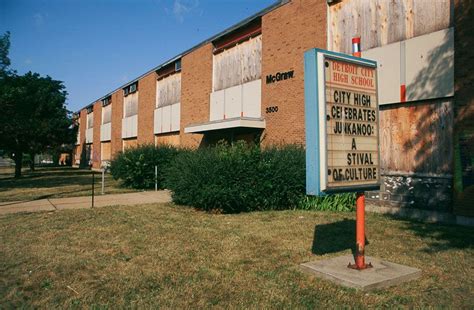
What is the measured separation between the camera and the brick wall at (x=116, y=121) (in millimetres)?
35750

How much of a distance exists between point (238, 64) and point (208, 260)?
14458 mm

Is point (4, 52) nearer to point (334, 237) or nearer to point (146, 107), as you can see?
point (146, 107)

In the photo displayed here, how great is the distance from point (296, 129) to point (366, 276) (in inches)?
414

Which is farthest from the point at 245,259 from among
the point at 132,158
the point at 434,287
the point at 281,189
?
the point at 132,158

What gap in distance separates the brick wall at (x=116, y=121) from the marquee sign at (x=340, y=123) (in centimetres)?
3250

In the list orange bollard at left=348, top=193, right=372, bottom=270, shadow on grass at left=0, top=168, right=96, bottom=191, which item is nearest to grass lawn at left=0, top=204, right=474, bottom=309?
orange bollard at left=348, top=193, right=372, bottom=270

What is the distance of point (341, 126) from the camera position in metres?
5.09

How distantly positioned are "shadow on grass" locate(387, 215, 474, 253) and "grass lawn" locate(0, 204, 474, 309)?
0.02 m

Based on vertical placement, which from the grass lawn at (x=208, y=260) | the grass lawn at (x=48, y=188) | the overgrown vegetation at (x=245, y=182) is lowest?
the grass lawn at (x=208, y=260)

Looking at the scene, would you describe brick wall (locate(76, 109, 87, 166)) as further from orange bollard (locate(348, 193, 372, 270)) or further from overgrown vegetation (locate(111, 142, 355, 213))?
orange bollard (locate(348, 193, 372, 270))

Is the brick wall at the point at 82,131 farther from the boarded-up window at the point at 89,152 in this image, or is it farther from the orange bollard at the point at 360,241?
the orange bollard at the point at 360,241

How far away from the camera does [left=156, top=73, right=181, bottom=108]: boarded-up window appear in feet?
82.0

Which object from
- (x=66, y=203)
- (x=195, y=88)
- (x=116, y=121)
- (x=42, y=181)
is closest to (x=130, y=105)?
(x=116, y=121)

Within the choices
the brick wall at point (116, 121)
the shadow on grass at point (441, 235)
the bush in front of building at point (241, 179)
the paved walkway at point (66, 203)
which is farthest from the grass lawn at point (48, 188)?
the shadow on grass at point (441, 235)
